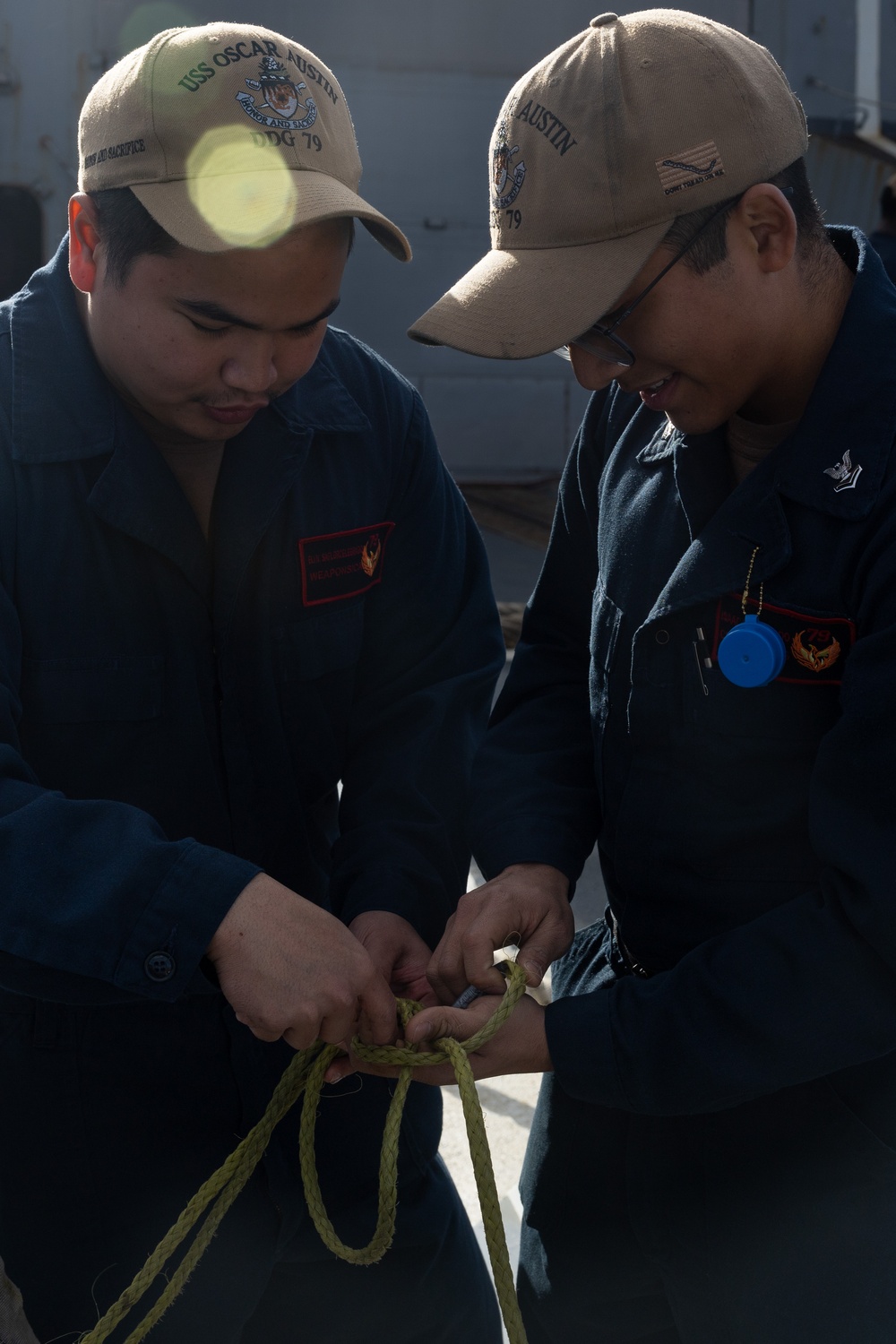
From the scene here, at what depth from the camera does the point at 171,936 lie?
143cm

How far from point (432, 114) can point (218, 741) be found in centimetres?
819

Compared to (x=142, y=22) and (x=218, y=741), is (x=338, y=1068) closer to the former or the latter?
(x=218, y=741)

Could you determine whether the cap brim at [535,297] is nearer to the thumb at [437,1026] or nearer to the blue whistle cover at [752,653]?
the blue whistle cover at [752,653]

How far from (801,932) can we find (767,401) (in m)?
0.60

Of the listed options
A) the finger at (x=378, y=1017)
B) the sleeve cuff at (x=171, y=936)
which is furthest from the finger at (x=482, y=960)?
the sleeve cuff at (x=171, y=936)

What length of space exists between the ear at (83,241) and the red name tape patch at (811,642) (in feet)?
3.04

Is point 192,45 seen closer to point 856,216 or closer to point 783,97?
point 783,97

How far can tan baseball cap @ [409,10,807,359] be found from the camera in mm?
1326

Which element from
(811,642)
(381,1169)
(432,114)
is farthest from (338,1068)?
(432,114)

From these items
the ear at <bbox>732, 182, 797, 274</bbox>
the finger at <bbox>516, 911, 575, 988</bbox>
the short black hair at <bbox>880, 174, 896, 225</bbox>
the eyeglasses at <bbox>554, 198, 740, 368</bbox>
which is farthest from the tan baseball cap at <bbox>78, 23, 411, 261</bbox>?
the short black hair at <bbox>880, 174, 896, 225</bbox>

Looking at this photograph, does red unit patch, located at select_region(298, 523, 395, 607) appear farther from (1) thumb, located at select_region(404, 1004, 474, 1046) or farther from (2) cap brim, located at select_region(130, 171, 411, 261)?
(1) thumb, located at select_region(404, 1004, 474, 1046)

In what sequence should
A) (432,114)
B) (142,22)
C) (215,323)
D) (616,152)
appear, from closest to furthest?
(616,152) < (215,323) < (142,22) < (432,114)

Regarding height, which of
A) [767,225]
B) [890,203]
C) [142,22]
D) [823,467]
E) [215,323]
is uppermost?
[767,225]

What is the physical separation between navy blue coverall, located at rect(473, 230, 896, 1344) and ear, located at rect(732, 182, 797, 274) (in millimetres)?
106
